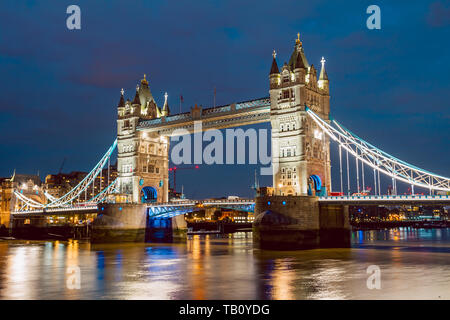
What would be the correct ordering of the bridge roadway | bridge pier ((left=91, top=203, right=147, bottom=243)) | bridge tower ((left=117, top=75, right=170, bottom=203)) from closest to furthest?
1. the bridge roadway
2. bridge pier ((left=91, top=203, right=147, bottom=243))
3. bridge tower ((left=117, top=75, right=170, bottom=203))

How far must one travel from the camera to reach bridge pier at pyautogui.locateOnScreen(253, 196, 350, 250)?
45812mm

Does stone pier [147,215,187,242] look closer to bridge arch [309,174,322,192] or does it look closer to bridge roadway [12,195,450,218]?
bridge roadway [12,195,450,218]

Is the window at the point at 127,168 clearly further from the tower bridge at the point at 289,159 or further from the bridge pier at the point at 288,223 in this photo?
the bridge pier at the point at 288,223

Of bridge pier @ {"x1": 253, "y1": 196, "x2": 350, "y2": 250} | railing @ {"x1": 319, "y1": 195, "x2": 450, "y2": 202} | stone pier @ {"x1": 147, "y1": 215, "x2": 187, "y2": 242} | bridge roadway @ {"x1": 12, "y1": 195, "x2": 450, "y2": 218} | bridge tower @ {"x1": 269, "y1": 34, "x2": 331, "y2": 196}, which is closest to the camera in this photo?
railing @ {"x1": 319, "y1": 195, "x2": 450, "y2": 202}

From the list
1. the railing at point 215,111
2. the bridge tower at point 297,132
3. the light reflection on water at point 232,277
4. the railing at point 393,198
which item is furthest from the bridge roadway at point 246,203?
the railing at point 215,111

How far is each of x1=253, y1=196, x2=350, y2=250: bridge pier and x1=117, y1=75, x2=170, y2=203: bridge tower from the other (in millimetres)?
25504

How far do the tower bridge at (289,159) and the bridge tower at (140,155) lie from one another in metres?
0.15

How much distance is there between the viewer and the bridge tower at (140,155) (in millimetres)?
68250

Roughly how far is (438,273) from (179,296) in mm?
16196

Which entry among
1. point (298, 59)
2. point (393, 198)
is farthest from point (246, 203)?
point (298, 59)

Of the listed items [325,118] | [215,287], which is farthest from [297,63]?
[215,287]

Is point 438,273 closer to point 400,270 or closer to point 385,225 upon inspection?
point 400,270

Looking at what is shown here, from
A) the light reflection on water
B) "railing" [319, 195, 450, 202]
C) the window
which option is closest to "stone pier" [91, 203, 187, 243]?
the window
